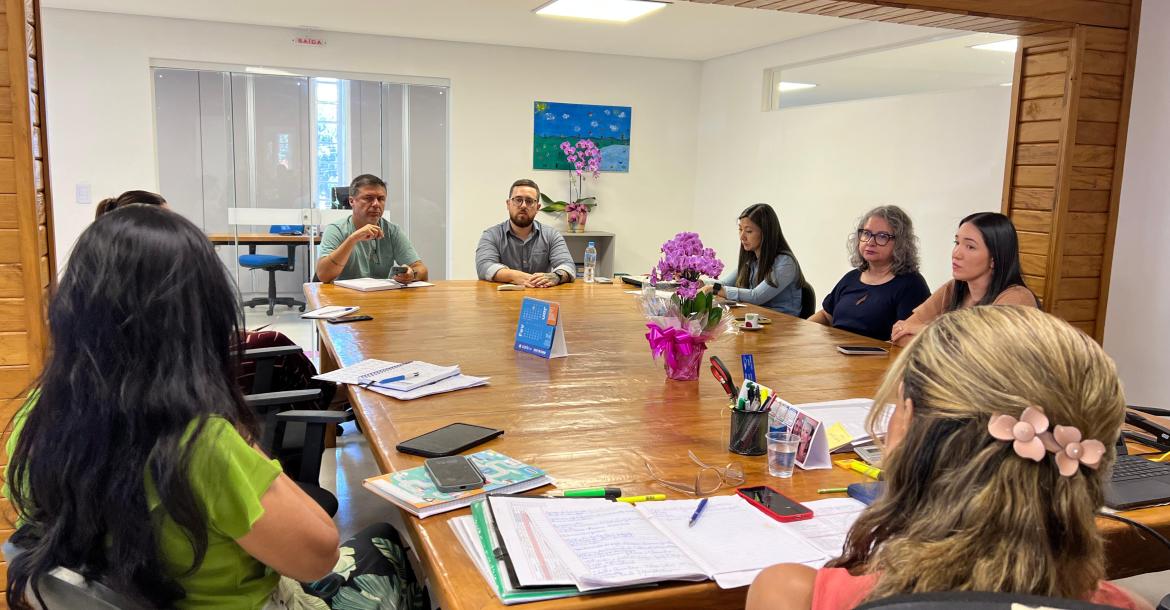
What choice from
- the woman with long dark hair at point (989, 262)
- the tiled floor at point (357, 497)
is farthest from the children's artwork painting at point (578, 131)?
the woman with long dark hair at point (989, 262)

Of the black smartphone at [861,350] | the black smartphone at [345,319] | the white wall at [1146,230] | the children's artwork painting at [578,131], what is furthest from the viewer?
the children's artwork painting at [578,131]

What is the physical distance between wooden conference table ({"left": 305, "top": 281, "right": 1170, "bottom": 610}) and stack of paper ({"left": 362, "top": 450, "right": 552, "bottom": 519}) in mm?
27

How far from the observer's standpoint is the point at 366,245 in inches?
187

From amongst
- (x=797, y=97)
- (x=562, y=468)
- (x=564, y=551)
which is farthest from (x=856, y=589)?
(x=797, y=97)

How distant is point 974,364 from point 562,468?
95 cm

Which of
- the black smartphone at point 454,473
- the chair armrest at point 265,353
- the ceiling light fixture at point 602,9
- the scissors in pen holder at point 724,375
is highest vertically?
the ceiling light fixture at point 602,9

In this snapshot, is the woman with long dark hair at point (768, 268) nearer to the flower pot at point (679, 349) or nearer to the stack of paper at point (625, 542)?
the flower pot at point (679, 349)

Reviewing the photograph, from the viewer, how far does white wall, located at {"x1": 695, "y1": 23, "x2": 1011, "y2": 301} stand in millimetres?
4961

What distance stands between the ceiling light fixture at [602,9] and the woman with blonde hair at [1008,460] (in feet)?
14.7

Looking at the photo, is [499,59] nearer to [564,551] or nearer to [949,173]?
[949,173]

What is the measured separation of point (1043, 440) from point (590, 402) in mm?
1432

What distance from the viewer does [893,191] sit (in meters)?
5.55

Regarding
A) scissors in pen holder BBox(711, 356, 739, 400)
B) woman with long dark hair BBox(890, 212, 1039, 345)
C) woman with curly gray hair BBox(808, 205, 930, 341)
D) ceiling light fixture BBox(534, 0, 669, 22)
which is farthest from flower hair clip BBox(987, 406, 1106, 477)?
ceiling light fixture BBox(534, 0, 669, 22)

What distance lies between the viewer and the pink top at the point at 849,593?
97 cm
